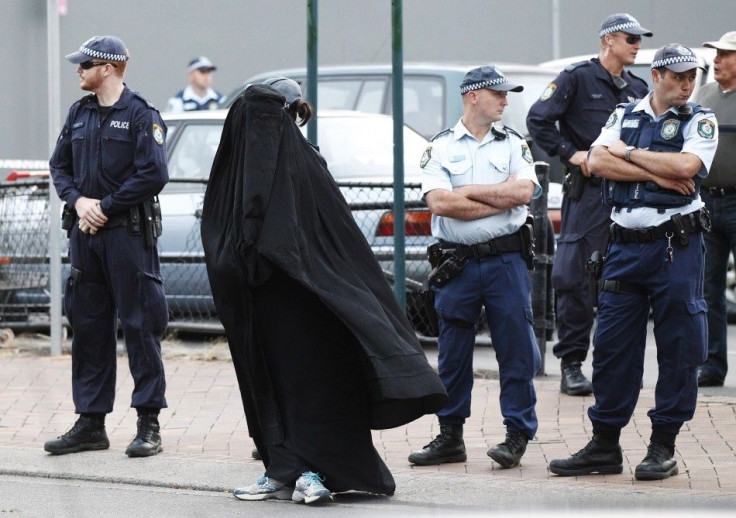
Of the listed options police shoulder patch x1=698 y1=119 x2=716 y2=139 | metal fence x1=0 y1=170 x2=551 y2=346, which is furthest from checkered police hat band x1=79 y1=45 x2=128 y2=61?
metal fence x1=0 y1=170 x2=551 y2=346

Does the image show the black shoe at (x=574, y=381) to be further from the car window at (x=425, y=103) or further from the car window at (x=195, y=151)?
the car window at (x=425, y=103)

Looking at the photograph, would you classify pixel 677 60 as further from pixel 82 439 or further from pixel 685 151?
pixel 82 439

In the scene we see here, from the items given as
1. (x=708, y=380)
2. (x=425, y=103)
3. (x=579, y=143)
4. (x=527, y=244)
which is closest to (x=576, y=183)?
(x=579, y=143)

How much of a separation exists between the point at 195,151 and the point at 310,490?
5514 mm

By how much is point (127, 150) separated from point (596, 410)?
2495 millimetres

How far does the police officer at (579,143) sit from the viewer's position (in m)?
8.39

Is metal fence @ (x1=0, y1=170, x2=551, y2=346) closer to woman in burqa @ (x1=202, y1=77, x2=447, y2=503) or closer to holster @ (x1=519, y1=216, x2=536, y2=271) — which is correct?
holster @ (x1=519, y1=216, x2=536, y2=271)

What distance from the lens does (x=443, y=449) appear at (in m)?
6.93

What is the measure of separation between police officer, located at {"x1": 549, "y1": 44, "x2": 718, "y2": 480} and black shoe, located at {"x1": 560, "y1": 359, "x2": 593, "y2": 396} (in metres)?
1.91

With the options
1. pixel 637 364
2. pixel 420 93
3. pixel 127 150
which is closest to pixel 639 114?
pixel 637 364

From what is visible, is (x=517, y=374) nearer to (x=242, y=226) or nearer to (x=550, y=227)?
(x=242, y=226)

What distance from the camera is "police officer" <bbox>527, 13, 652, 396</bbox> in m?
8.39

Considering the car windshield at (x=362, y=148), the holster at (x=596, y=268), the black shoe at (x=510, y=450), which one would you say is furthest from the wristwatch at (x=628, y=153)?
the car windshield at (x=362, y=148)

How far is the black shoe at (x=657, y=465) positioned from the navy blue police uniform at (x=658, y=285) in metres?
0.04
